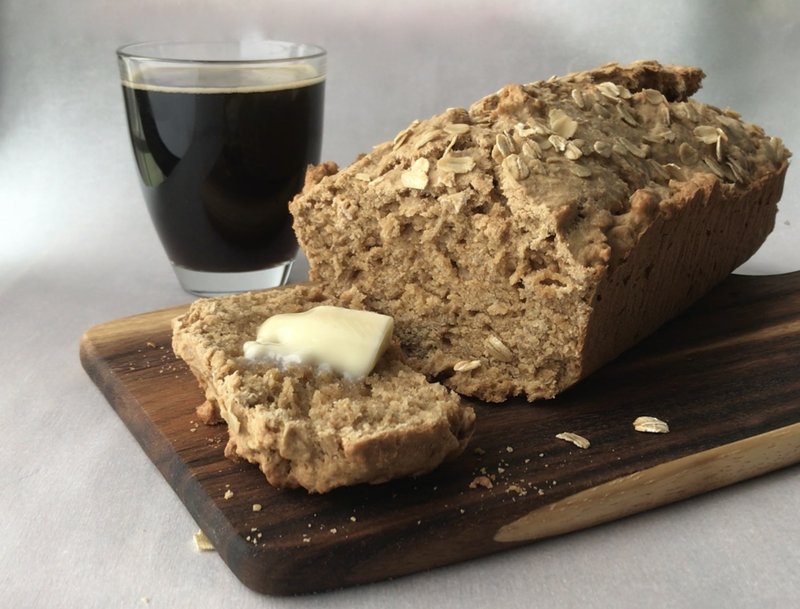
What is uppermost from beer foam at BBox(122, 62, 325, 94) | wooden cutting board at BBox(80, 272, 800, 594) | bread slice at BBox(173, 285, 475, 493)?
beer foam at BBox(122, 62, 325, 94)

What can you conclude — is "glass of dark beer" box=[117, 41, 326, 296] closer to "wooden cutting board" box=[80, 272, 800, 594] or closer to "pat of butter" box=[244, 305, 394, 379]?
"wooden cutting board" box=[80, 272, 800, 594]

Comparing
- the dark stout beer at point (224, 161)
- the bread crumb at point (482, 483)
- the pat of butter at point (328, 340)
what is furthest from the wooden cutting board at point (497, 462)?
the dark stout beer at point (224, 161)

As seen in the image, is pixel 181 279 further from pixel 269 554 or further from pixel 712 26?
pixel 712 26

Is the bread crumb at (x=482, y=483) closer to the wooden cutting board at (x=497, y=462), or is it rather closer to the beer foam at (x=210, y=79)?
the wooden cutting board at (x=497, y=462)

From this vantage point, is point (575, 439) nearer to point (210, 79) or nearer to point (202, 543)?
point (202, 543)

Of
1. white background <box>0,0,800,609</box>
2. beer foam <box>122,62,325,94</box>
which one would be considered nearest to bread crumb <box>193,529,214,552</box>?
white background <box>0,0,800,609</box>

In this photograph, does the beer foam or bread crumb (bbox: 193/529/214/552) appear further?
the beer foam

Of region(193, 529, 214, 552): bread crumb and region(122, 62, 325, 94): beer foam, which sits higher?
region(122, 62, 325, 94): beer foam
